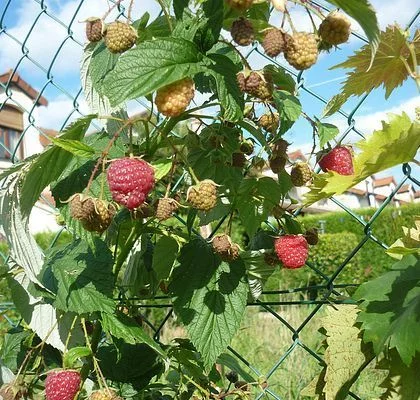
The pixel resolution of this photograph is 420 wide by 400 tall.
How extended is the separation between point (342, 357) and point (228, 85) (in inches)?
16.1

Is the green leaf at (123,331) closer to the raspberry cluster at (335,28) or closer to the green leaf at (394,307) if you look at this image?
the green leaf at (394,307)

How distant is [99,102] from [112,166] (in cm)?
33

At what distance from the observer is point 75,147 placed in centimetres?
97

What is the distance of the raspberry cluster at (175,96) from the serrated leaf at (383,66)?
0.73 ft

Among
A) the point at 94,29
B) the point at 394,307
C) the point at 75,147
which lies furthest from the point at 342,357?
the point at 94,29

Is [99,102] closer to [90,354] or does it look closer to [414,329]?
[90,354]

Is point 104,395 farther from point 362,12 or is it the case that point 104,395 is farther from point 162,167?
point 362,12

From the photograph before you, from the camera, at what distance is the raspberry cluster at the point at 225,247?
3.24ft

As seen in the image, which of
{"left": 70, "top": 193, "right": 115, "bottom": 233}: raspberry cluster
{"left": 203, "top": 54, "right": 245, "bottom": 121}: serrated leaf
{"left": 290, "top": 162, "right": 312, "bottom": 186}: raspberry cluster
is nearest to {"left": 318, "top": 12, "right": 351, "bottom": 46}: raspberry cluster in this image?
{"left": 203, "top": 54, "right": 245, "bottom": 121}: serrated leaf

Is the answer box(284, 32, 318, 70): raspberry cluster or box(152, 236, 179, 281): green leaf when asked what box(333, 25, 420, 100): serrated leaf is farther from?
box(152, 236, 179, 281): green leaf

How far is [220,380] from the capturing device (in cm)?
123

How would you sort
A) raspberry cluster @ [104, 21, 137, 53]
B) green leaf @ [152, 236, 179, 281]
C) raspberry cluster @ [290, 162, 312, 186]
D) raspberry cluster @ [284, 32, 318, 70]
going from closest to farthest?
raspberry cluster @ [284, 32, 318, 70], raspberry cluster @ [104, 21, 137, 53], raspberry cluster @ [290, 162, 312, 186], green leaf @ [152, 236, 179, 281]

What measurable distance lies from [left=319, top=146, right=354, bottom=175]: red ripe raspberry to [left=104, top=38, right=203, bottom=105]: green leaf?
0.25 meters

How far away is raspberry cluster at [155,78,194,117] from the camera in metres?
0.84
